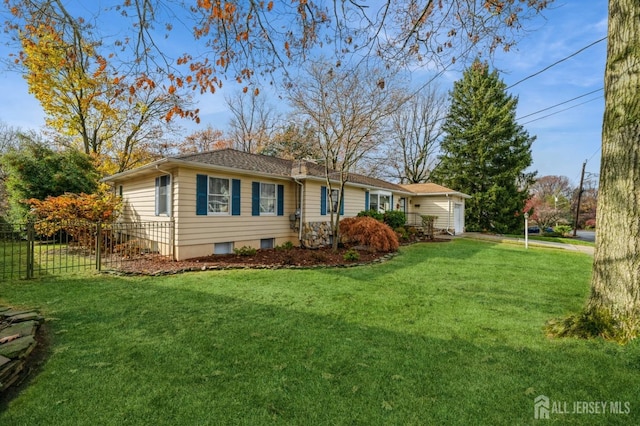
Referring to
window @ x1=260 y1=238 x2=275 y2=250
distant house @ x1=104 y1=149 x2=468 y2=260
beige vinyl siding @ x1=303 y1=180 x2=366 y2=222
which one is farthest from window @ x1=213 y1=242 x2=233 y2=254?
beige vinyl siding @ x1=303 y1=180 x2=366 y2=222

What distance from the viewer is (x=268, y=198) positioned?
10.9m

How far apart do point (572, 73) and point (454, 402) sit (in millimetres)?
11393

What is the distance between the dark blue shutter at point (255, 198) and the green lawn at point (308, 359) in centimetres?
482

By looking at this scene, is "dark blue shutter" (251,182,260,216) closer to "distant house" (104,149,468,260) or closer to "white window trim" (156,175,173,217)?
"distant house" (104,149,468,260)

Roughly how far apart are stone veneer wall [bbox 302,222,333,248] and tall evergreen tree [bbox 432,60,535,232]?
16.2m

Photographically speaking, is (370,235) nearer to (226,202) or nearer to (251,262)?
(251,262)

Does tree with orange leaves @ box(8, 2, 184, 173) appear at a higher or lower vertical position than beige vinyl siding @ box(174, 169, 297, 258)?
higher

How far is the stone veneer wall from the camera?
441 inches

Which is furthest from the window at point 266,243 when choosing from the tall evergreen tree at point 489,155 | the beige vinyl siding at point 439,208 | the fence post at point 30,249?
the tall evergreen tree at point 489,155

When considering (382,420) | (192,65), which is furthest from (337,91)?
(382,420)

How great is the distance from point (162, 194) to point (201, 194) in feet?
5.89

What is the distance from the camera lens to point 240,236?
988 cm

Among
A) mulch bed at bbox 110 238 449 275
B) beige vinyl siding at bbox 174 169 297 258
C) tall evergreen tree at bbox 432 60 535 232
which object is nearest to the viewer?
mulch bed at bbox 110 238 449 275

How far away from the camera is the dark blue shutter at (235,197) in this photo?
31.5ft
